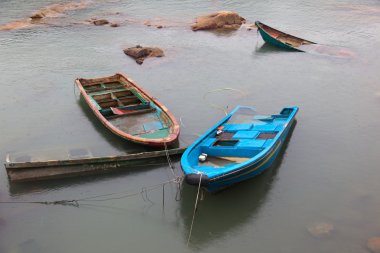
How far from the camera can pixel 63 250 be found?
38.9 feet

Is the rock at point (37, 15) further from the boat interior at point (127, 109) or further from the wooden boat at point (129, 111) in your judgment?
the boat interior at point (127, 109)

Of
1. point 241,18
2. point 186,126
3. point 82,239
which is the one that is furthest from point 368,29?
point 82,239

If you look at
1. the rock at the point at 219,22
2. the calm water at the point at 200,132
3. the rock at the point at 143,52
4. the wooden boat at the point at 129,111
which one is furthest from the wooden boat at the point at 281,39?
the wooden boat at the point at 129,111

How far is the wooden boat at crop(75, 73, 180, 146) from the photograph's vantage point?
16.1m

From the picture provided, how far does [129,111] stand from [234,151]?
6.10 meters

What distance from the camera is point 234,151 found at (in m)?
14.5

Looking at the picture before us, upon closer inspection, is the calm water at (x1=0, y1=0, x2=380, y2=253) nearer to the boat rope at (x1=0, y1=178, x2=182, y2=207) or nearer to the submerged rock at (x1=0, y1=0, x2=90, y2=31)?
the boat rope at (x1=0, y1=178, x2=182, y2=207)

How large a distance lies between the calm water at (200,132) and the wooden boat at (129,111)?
0.89m

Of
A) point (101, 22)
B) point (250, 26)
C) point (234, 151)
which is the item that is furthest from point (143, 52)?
point (234, 151)

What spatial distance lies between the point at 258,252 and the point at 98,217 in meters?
5.17

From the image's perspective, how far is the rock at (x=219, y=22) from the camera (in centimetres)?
3497

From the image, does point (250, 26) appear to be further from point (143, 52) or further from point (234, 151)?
point (234, 151)

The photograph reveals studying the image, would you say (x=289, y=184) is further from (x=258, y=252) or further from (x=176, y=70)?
(x=176, y=70)

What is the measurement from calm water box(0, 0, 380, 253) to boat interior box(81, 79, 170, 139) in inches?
36.3
